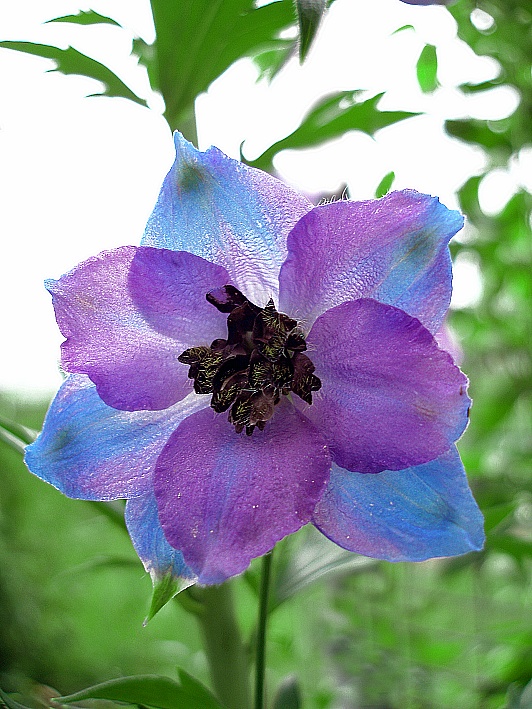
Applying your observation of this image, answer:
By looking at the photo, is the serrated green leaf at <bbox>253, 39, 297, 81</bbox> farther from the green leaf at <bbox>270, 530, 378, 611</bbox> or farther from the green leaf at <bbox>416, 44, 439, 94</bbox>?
the green leaf at <bbox>270, 530, 378, 611</bbox>

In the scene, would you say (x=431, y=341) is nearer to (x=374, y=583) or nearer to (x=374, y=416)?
(x=374, y=416)

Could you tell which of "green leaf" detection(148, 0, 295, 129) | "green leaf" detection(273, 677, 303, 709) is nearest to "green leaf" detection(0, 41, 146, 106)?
"green leaf" detection(148, 0, 295, 129)

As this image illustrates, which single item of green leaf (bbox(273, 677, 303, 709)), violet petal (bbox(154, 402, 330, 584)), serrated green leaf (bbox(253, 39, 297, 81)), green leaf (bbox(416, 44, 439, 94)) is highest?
serrated green leaf (bbox(253, 39, 297, 81))

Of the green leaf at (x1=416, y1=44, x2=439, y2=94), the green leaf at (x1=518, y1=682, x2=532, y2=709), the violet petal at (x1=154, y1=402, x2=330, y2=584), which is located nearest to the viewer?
the violet petal at (x1=154, y1=402, x2=330, y2=584)

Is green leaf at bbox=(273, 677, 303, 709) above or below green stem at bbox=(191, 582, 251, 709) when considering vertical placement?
below

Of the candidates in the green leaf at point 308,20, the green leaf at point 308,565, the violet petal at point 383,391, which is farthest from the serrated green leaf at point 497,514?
the green leaf at point 308,20

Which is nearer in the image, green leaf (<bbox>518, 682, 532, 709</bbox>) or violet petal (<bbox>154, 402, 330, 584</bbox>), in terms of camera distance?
violet petal (<bbox>154, 402, 330, 584</bbox>)

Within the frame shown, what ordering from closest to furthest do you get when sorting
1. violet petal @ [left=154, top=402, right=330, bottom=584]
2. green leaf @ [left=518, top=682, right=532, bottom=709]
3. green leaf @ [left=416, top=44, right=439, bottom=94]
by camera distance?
violet petal @ [left=154, top=402, right=330, bottom=584] → green leaf @ [left=518, top=682, right=532, bottom=709] → green leaf @ [left=416, top=44, right=439, bottom=94]

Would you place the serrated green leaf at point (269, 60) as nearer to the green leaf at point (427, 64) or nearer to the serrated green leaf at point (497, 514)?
the green leaf at point (427, 64)

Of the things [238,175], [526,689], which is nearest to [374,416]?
[238,175]
